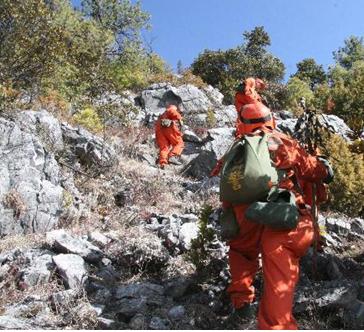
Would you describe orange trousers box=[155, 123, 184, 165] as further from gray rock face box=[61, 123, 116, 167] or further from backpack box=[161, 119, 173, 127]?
gray rock face box=[61, 123, 116, 167]

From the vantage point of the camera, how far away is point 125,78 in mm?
21922

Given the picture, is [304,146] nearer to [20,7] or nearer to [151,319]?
[151,319]

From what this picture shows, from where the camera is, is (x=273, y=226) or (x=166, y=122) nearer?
(x=273, y=226)

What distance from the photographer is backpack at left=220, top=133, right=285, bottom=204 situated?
4.03 metres

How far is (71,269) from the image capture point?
509 centimetres

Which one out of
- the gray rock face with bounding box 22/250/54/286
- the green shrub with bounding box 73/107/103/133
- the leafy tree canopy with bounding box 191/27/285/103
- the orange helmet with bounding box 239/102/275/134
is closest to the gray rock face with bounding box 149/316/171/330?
the gray rock face with bounding box 22/250/54/286

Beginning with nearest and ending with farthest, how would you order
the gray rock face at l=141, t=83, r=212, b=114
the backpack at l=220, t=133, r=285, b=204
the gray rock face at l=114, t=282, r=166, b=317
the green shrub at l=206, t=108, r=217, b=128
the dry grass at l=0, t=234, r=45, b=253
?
the backpack at l=220, t=133, r=285, b=204 → the gray rock face at l=114, t=282, r=166, b=317 → the dry grass at l=0, t=234, r=45, b=253 → the green shrub at l=206, t=108, r=217, b=128 → the gray rock face at l=141, t=83, r=212, b=114

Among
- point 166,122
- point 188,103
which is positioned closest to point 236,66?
point 188,103

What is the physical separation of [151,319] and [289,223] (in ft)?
4.58

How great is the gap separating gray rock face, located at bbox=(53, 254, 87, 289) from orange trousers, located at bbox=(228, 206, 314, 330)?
1.47 m

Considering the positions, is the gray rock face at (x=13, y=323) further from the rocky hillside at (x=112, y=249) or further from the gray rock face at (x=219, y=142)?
the gray rock face at (x=219, y=142)

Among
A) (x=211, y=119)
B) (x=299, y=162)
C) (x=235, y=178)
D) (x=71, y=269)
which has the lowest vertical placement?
(x=71, y=269)

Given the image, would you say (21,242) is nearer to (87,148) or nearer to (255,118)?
(255,118)

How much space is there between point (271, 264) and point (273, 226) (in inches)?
10.7
